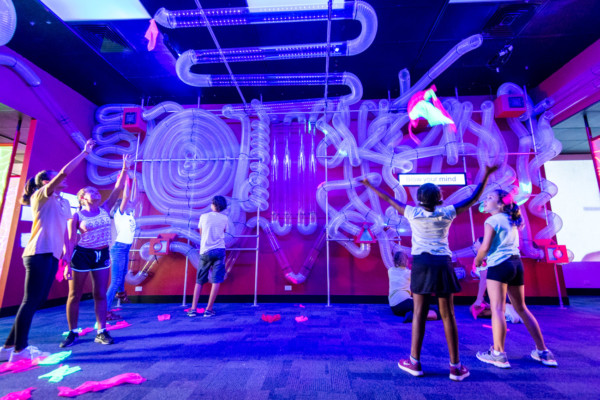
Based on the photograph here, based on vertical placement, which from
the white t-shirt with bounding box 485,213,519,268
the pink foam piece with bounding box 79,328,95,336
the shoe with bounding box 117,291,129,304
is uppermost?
the white t-shirt with bounding box 485,213,519,268

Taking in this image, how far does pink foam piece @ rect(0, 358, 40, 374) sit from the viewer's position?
1.99m

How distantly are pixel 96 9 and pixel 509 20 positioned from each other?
5.34 m

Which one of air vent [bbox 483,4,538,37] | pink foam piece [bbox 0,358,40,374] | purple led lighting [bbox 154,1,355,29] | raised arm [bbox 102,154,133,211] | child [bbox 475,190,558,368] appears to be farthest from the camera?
air vent [bbox 483,4,538,37]

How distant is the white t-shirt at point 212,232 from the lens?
3834mm

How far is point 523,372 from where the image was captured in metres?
2.00

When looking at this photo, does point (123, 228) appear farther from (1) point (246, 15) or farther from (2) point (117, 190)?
(1) point (246, 15)

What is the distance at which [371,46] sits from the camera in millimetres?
4180

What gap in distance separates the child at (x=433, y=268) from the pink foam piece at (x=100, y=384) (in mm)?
1829

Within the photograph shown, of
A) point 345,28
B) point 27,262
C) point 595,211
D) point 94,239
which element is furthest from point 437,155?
point 27,262

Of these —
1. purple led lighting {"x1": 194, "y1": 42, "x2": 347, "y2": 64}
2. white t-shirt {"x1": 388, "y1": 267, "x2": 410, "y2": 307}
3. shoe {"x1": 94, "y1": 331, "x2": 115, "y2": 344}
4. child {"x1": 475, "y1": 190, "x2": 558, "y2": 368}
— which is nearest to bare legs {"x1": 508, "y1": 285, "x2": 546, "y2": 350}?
child {"x1": 475, "y1": 190, "x2": 558, "y2": 368}

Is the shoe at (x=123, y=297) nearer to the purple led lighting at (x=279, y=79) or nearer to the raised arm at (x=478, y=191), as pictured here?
the purple led lighting at (x=279, y=79)

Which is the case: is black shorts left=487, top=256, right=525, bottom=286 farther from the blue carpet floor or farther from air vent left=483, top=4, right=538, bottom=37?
air vent left=483, top=4, right=538, bottom=37

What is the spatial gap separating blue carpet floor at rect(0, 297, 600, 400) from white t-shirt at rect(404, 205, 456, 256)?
2.80 ft

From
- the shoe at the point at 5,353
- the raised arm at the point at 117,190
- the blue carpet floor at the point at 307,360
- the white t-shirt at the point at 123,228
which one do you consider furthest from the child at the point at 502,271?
the white t-shirt at the point at 123,228
